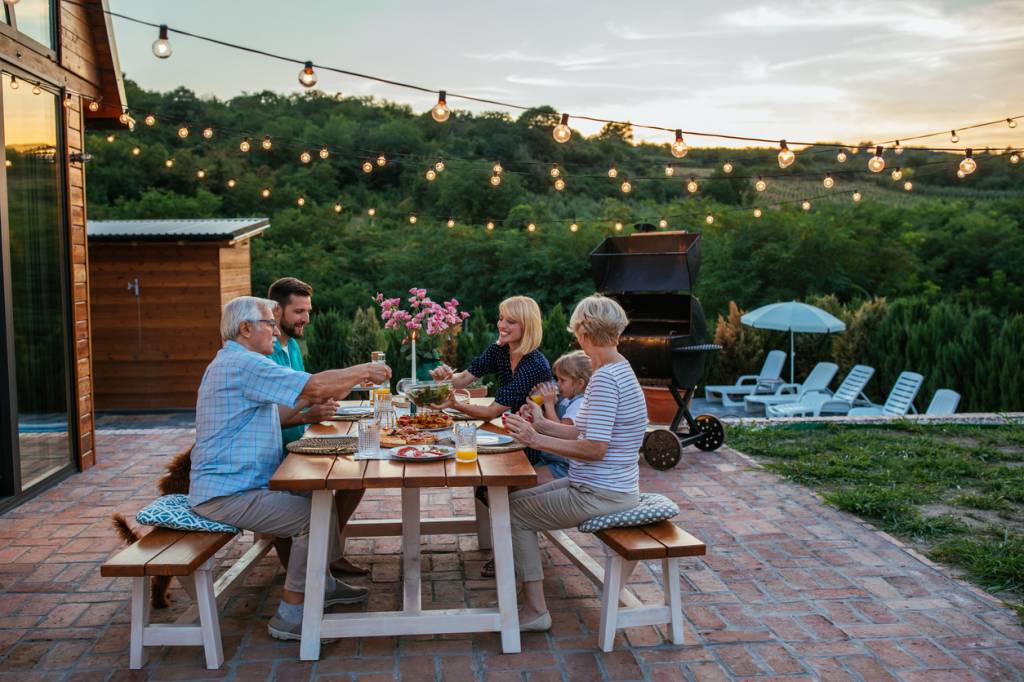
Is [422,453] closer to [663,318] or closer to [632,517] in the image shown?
[632,517]

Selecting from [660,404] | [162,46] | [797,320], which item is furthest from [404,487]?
[797,320]

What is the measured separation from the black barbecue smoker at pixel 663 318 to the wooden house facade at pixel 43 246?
13.5 feet

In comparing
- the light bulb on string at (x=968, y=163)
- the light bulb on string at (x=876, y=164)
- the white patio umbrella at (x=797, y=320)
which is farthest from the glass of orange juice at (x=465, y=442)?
the white patio umbrella at (x=797, y=320)

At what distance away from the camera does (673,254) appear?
6805 mm

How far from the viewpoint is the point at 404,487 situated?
119 inches

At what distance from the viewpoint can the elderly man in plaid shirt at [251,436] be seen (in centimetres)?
308

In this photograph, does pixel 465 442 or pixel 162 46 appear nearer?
pixel 465 442

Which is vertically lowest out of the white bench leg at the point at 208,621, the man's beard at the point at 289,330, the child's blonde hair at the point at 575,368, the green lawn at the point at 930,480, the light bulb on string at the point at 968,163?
the green lawn at the point at 930,480

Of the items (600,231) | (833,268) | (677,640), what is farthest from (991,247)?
(677,640)

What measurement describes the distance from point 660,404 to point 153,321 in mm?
6072

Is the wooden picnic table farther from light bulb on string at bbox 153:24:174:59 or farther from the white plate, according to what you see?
light bulb on string at bbox 153:24:174:59

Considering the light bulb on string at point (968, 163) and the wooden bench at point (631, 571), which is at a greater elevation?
the light bulb on string at point (968, 163)

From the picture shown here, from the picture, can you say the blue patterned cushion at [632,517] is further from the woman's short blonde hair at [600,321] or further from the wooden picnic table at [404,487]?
the woman's short blonde hair at [600,321]

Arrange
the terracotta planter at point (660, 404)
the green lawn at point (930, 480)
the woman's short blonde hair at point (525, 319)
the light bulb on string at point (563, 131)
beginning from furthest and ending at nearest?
the terracotta planter at point (660, 404) → the light bulb on string at point (563, 131) → the green lawn at point (930, 480) → the woman's short blonde hair at point (525, 319)
